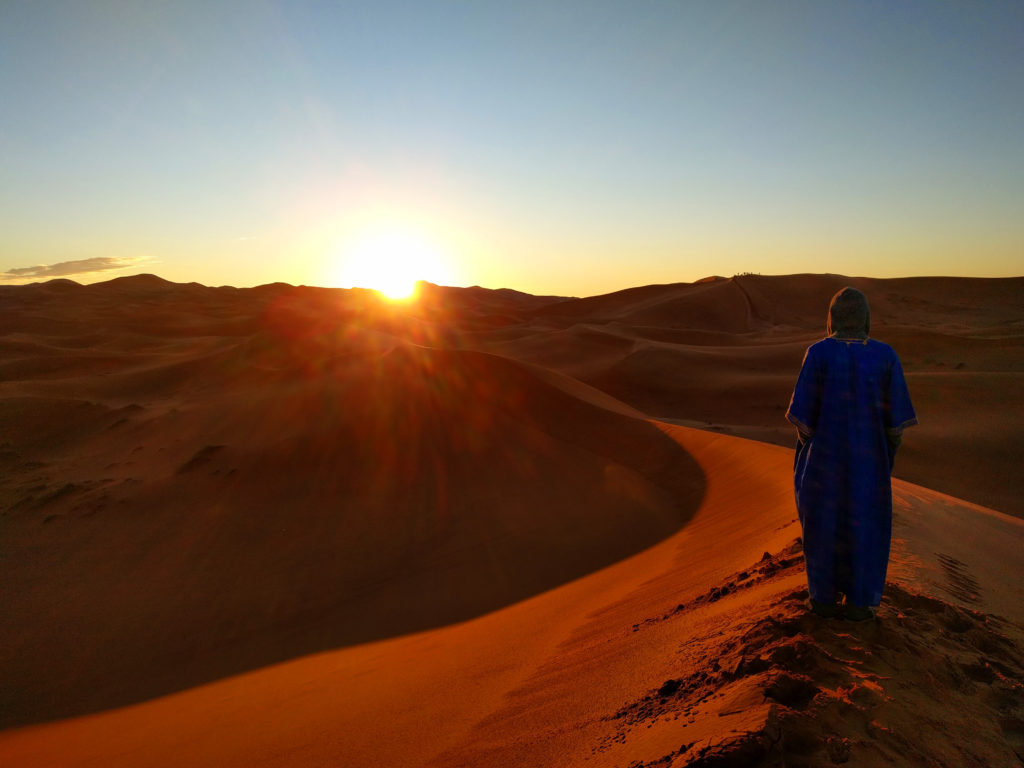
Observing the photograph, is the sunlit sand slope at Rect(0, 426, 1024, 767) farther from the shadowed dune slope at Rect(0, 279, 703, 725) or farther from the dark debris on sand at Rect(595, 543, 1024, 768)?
the shadowed dune slope at Rect(0, 279, 703, 725)

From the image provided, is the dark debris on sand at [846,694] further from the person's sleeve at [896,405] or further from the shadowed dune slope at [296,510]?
the shadowed dune slope at [296,510]

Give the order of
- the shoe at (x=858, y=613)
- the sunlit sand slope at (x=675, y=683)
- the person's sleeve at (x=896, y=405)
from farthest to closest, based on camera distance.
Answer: the person's sleeve at (x=896, y=405) → the shoe at (x=858, y=613) → the sunlit sand slope at (x=675, y=683)

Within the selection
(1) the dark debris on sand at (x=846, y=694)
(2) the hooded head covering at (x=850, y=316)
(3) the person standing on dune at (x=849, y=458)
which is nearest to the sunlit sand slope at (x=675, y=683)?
(1) the dark debris on sand at (x=846, y=694)

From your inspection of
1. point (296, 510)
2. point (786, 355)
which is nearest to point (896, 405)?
point (296, 510)

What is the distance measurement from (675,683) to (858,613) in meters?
0.93

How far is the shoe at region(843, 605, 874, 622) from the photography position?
114 inches

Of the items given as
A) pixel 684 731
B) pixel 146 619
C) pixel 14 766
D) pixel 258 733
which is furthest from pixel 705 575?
pixel 146 619

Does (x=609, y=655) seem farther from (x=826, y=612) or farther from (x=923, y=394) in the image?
(x=923, y=394)

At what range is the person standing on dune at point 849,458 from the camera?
2.95 metres

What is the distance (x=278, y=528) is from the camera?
8.95 meters

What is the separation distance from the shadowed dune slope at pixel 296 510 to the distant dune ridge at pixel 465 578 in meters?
0.05

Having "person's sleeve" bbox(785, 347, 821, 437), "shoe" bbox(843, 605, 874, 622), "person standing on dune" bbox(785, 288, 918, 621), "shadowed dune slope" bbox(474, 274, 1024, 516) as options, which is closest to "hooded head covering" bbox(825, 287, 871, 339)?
"person standing on dune" bbox(785, 288, 918, 621)

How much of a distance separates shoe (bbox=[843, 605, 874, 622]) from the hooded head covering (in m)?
1.32

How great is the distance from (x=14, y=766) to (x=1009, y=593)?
22.9 feet
